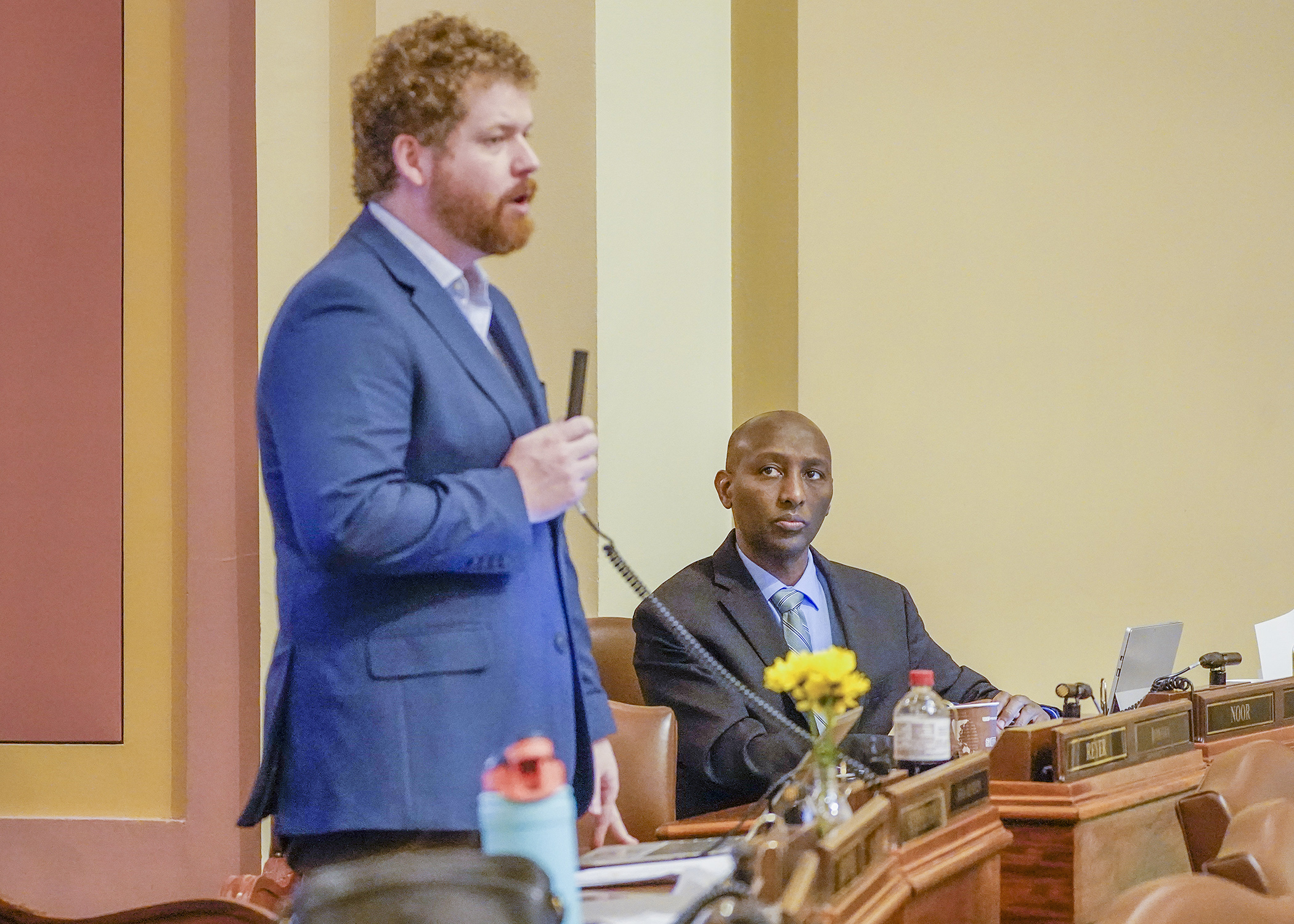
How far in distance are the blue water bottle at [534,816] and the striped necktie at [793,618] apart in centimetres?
205

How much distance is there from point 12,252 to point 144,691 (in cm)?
111

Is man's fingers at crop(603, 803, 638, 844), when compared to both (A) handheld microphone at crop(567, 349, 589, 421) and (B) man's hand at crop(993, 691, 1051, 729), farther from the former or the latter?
(B) man's hand at crop(993, 691, 1051, 729)

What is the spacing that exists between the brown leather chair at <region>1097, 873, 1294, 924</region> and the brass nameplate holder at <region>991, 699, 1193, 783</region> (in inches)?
36.7

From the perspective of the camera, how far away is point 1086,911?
221 cm

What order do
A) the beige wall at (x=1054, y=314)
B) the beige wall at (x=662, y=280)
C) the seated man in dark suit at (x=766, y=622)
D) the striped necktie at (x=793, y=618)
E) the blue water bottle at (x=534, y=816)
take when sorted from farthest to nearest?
the beige wall at (x=1054, y=314), the beige wall at (x=662, y=280), the striped necktie at (x=793, y=618), the seated man in dark suit at (x=766, y=622), the blue water bottle at (x=534, y=816)

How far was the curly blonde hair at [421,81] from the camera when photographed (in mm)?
1582

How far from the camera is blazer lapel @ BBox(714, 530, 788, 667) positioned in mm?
3133

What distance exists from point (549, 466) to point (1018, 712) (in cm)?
165

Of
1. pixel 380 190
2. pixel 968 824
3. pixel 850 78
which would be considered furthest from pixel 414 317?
pixel 850 78

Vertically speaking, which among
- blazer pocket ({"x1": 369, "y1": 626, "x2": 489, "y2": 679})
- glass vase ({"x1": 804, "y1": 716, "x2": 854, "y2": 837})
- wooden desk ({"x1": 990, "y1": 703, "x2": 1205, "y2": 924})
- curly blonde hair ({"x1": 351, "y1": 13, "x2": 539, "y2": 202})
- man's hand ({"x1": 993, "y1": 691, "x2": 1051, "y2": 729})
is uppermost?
curly blonde hair ({"x1": 351, "y1": 13, "x2": 539, "y2": 202})

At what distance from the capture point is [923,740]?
2.01m

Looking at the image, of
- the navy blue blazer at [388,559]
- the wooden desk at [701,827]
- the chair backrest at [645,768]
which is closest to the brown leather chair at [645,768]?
the chair backrest at [645,768]

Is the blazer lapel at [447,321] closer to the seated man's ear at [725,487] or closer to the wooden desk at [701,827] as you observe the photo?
the wooden desk at [701,827]

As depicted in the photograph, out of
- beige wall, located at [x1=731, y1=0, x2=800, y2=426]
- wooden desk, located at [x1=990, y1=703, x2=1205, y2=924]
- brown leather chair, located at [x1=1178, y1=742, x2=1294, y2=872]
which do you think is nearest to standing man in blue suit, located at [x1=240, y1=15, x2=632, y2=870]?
brown leather chair, located at [x1=1178, y1=742, x2=1294, y2=872]
